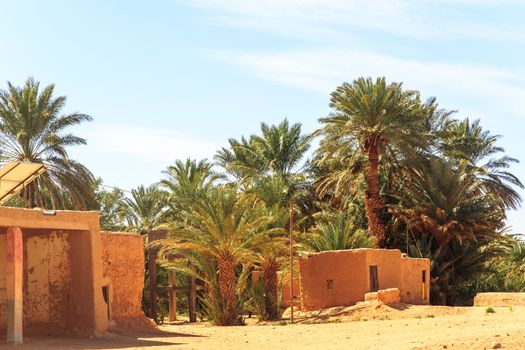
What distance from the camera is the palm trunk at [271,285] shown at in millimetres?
28328

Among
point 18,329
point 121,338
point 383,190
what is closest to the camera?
point 18,329

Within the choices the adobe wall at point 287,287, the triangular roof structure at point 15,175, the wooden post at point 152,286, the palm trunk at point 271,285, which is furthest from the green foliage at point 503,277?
the triangular roof structure at point 15,175

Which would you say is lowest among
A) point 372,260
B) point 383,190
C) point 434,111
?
point 372,260

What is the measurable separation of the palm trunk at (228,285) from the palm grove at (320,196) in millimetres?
34

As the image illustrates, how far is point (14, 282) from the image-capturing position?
16.6 meters

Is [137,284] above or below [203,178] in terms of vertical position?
below

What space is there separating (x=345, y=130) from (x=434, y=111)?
8.21 m

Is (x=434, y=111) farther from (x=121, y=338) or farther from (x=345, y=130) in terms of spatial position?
(x=121, y=338)

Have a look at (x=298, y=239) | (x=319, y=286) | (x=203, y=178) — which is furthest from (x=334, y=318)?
(x=203, y=178)

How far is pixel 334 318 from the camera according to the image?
26438mm

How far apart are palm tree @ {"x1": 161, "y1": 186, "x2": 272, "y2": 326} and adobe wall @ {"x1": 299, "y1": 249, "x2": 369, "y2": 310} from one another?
3.00 meters

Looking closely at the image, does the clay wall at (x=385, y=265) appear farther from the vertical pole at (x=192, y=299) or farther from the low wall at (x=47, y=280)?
the low wall at (x=47, y=280)

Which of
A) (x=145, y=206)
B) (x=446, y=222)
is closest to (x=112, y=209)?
(x=145, y=206)

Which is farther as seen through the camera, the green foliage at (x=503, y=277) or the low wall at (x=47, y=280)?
the green foliage at (x=503, y=277)
